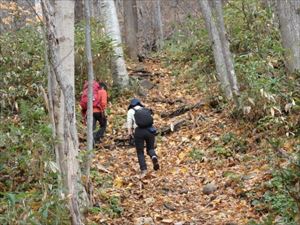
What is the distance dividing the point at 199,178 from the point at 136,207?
160 cm

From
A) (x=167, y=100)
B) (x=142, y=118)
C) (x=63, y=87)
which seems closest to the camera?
(x=63, y=87)

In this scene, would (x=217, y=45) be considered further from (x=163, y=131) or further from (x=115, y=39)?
(x=115, y=39)

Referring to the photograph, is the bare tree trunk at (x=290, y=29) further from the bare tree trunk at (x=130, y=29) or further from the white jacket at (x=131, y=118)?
the bare tree trunk at (x=130, y=29)

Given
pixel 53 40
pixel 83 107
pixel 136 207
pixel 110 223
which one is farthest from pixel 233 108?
pixel 53 40

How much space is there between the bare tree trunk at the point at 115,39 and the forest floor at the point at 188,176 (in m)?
1.67

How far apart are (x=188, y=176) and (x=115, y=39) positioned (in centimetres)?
619

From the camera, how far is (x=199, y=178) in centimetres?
800

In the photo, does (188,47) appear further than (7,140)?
Yes

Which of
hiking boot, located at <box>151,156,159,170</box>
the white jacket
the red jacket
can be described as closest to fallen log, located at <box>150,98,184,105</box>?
the red jacket

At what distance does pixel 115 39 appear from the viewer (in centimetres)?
1323

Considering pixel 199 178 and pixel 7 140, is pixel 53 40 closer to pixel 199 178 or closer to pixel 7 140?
pixel 7 140

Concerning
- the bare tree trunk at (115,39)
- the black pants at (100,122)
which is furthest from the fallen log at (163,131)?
the bare tree trunk at (115,39)

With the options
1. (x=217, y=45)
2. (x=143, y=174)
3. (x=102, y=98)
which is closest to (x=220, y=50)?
(x=217, y=45)

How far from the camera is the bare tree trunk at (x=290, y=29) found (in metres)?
9.65
